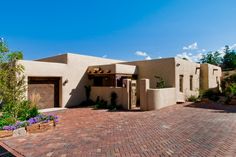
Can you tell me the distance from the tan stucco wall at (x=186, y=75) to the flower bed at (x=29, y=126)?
11.8 metres

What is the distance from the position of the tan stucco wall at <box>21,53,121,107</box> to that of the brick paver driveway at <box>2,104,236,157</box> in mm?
6240

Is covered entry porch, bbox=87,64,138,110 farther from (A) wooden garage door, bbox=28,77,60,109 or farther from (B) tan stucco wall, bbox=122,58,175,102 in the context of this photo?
(A) wooden garage door, bbox=28,77,60,109

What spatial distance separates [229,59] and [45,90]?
5188 cm

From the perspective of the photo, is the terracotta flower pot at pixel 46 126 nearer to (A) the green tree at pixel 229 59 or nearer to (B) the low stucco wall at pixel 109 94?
(B) the low stucco wall at pixel 109 94

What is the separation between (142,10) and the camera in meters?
13.7

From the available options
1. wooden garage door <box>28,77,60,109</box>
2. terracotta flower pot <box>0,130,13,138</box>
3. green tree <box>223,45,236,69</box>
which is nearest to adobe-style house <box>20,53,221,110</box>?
wooden garage door <box>28,77,60,109</box>

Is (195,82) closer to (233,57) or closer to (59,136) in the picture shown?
(59,136)

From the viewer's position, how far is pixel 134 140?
6.47 metres

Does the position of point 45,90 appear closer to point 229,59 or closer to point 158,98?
point 158,98

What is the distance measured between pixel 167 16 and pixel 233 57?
44.5 metres

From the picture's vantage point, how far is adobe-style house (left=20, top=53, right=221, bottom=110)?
13.3 metres

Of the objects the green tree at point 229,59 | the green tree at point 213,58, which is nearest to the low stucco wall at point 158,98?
the green tree at point 229,59

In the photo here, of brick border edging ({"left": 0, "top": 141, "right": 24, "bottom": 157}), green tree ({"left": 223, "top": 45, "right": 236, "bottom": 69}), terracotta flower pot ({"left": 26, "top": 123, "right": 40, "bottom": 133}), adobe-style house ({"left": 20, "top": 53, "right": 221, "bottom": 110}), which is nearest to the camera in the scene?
brick border edging ({"left": 0, "top": 141, "right": 24, "bottom": 157})

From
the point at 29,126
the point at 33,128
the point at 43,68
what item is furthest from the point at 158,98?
the point at 43,68
